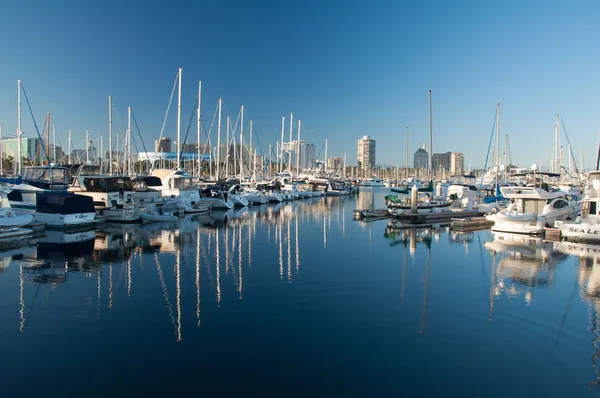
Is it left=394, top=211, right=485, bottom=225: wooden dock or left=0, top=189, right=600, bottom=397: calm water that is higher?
left=394, top=211, right=485, bottom=225: wooden dock

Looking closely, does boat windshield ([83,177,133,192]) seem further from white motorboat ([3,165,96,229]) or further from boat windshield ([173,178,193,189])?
boat windshield ([173,178,193,189])

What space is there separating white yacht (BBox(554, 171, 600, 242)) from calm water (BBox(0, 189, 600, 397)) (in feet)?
18.0

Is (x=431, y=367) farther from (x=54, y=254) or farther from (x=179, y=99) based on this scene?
(x=179, y=99)

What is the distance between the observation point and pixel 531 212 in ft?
124

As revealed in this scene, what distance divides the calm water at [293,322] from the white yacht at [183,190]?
23253 mm

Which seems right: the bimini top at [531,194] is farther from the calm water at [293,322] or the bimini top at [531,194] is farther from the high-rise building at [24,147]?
the high-rise building at [24,147]

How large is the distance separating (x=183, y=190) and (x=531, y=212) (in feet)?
114

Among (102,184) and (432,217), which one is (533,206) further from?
(102,184)

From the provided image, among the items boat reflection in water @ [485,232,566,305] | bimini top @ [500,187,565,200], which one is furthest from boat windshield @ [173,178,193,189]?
bimini top @ [500,187,565,200]

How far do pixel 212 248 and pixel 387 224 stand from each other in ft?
67.0

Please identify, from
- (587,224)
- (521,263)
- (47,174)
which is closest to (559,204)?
(587,224)

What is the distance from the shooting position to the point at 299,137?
338 ft

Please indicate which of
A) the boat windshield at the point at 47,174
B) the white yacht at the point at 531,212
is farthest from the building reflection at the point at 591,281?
the boat windshield at the point at 47,174

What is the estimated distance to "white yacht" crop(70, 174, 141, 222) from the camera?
37688mm
